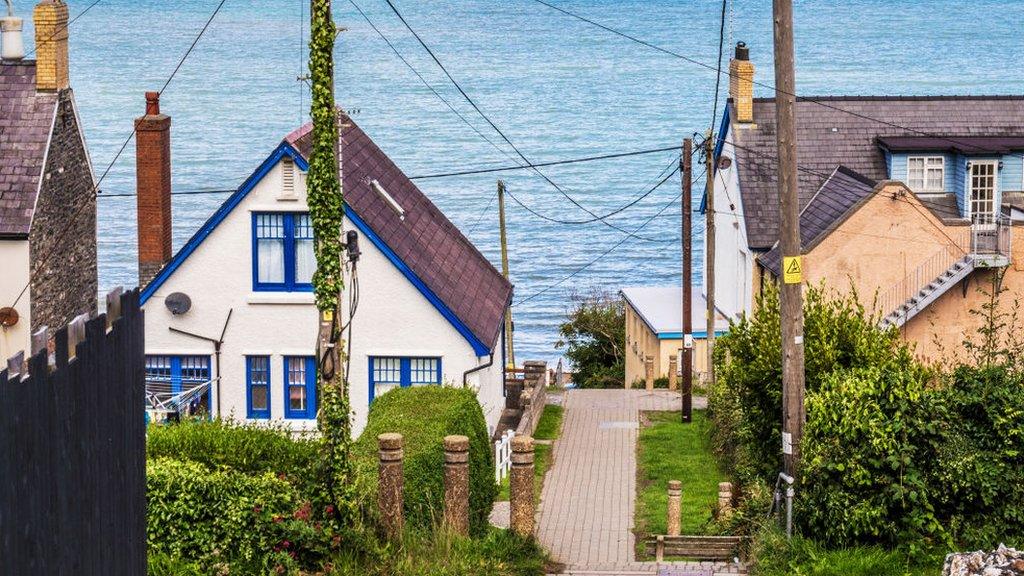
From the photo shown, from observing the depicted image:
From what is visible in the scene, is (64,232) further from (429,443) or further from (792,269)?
(792,269)

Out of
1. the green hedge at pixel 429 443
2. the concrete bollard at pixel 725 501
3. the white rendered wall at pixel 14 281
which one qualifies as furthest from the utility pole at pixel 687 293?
the white rendered wall at pixel 14 281

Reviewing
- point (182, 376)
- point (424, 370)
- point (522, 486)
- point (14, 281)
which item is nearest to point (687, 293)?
point (424, 370)

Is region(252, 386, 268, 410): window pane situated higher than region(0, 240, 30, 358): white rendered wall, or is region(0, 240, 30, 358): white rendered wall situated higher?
region(0, 240, 30, 358): white rendered wall

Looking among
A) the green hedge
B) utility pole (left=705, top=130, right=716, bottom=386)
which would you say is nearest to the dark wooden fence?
the green hedge

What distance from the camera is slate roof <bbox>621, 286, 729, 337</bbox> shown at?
52562 millimetres

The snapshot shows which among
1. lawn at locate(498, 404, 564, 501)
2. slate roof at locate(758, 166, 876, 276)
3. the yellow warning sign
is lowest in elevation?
lawn at locate(498, 404, 564, 501)

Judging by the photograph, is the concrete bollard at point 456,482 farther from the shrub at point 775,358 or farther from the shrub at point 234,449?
the shrub at point 775,358

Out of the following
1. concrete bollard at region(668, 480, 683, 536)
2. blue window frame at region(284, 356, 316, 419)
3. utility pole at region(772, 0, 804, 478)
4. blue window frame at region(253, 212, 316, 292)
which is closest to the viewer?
utility pole at region(772, 0, 804, 478)

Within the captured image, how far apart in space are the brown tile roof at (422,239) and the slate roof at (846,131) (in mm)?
11226

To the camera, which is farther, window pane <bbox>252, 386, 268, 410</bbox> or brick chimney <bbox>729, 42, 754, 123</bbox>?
brick chimney <bbox>729, 42, 754, 123</bbox>

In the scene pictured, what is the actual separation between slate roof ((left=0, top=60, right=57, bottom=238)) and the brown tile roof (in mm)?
6333

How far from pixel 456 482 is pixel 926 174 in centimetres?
3059

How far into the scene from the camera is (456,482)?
73.3 feet

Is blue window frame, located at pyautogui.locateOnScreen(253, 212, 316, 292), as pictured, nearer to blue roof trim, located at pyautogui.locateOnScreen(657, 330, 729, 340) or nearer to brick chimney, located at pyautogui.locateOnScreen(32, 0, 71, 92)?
brick chimney, located at pyautogui.locateOnScreen(32, 0, 71, 92)
